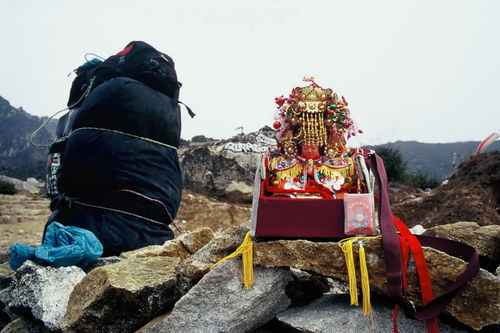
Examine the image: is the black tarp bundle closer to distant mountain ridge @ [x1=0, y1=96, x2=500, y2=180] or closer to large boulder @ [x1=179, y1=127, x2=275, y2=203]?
large boulder @ [x1=179, y1=127, x2=275, y2=203]

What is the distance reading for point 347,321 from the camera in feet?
7.78

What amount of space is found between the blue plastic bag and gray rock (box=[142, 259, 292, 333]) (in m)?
1.61

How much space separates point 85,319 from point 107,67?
4.18 meters

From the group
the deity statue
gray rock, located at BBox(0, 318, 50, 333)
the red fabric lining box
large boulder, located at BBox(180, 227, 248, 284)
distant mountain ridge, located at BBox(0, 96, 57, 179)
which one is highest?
distant mountain ridge, located at BBox(0, 96, 57, 179)

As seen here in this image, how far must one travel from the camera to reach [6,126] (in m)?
78.4

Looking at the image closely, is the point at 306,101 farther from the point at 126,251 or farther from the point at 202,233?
the point at 126,251

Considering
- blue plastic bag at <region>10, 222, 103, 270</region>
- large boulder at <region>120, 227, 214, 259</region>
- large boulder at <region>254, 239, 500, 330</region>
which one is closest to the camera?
large boulder at <region>254, 239, 500, 330</region>

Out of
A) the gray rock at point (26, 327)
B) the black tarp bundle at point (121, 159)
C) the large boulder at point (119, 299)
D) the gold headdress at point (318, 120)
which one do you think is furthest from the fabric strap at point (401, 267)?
the black tarp bundle at point (121, 159)

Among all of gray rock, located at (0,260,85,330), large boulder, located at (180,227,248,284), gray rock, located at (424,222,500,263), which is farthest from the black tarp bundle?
gray rock, located at (424,222,500,263)

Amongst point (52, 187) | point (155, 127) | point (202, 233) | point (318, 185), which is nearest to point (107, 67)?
point (155, 127)

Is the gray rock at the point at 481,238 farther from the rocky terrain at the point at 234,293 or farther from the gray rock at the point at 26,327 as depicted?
the gray rock at the point at 26,327

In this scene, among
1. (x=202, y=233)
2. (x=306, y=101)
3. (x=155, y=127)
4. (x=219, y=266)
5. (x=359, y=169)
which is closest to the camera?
(x=219, y=266)

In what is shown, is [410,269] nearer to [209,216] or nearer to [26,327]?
[26,327]

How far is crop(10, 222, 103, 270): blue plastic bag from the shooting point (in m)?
3.63
